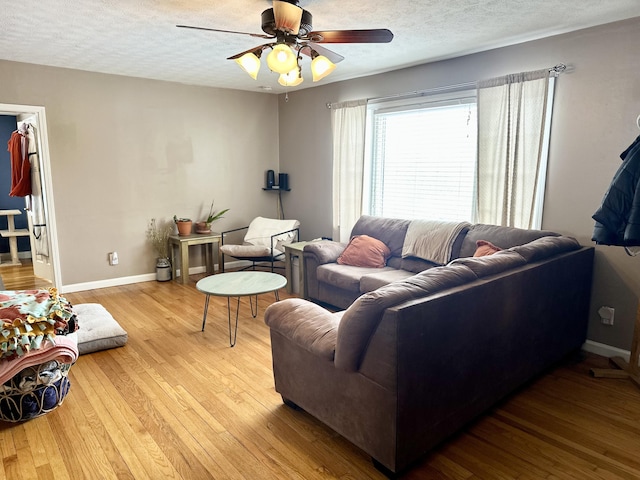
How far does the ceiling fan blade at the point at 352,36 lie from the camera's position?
241 cm

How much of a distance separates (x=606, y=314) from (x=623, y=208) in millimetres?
1023

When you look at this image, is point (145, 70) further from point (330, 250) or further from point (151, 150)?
point (330, 250)

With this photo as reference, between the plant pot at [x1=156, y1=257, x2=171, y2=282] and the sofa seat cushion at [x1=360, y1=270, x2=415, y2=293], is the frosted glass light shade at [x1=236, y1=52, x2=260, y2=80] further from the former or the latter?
the plant pot at [x1=156, y1=257, x2=171, y2=282]

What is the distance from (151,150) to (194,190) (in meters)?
0.70

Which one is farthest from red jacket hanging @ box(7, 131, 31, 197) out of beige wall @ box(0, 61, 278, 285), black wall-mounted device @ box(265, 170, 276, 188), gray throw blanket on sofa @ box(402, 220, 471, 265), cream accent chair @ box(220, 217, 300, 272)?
gray throw blanket on sofa @ box(402, 220, 471, 265)

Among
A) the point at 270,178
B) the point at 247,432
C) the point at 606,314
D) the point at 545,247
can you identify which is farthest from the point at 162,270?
the point at 606,314

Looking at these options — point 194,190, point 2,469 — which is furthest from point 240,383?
point 194,190

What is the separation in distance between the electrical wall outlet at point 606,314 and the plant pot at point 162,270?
4.44m

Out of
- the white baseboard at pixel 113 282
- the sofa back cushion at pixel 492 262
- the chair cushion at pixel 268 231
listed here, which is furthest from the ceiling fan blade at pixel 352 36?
the white baseboard at pixel 113 282

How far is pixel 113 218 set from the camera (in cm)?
496

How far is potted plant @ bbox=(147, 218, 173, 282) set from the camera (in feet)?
17.2

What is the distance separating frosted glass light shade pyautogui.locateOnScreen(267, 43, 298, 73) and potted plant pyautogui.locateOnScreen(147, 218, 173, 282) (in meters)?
3.37

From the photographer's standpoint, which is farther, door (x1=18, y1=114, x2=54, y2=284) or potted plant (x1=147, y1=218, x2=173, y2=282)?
potted plant (x1=147, y1=218, x2=173, y2=282)

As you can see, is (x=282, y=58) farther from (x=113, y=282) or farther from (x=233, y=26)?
(x=113, y=282)
